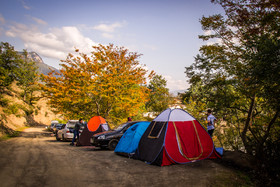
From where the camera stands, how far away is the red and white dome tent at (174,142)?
6934 millimetres

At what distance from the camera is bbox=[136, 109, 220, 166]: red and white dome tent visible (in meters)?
6.93

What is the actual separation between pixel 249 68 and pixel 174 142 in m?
3.59

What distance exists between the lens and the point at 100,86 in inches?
677

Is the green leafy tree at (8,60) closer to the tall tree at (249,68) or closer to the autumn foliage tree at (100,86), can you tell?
the autumn foliage tree at (100,86)

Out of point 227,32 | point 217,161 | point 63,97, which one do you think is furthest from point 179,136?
point 63,97

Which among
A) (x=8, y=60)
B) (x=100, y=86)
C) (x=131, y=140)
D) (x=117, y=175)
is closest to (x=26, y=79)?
(x=8, y=60)

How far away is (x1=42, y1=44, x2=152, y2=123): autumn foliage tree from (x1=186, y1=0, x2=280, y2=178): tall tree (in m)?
7.54

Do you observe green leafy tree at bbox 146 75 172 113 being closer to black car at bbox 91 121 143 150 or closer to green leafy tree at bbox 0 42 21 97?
black car at bbox 91 121 143 150

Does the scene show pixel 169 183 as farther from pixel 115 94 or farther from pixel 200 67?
pixel 115 94

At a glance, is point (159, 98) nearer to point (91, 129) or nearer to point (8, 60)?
point (91, 129)

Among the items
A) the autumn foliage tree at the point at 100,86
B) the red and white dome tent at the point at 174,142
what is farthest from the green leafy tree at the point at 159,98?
the red and white dome tent at the point at 174,142

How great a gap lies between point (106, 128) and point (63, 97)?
6408mm

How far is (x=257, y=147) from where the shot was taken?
6309 millimetres

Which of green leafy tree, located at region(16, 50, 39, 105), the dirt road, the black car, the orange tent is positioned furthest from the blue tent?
green leafy tree, located at region(16, 50, 39, 105)
